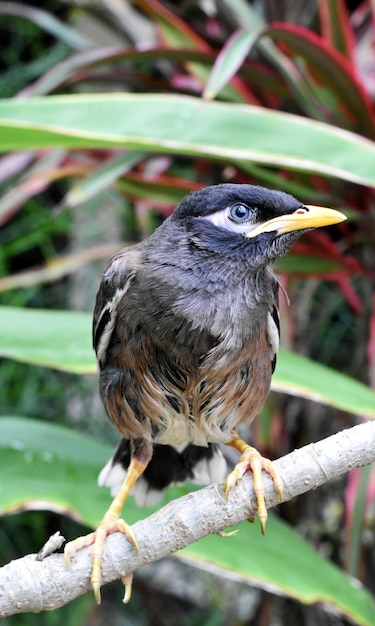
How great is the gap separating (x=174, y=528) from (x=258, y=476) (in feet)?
0.71

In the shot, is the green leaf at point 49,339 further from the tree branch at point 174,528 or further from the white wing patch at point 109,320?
the tree branch at point 174,528

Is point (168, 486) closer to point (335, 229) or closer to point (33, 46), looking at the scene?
point (335, 229)

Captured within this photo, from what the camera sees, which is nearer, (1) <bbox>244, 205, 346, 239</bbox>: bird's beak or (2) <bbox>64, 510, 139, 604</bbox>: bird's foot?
(2) <bbox>64, 510, 139, 604</bbox>: bird's foot

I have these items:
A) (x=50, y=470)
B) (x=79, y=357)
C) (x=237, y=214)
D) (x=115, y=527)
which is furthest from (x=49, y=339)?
(x=237, y=214)

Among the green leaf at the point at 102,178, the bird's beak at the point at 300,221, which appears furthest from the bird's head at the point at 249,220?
the green leaf at the point at 102,178

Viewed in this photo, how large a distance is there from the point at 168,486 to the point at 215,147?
0.85 metres

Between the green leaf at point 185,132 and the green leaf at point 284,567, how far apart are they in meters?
0.88

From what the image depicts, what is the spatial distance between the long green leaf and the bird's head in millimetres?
370

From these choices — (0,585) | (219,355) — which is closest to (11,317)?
(219,355)

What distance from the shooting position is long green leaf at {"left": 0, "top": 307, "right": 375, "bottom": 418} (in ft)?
5.80

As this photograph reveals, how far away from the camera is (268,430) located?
2566 mm

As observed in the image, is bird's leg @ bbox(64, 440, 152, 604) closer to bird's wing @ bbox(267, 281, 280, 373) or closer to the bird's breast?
the bird's breast

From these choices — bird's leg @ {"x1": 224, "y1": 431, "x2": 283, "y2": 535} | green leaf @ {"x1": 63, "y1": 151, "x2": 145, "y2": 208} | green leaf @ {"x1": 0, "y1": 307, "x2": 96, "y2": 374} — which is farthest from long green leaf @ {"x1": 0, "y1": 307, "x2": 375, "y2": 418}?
green leaf @ {"x1": 63, "y1": 151, "x2": 145, "y2": 208}

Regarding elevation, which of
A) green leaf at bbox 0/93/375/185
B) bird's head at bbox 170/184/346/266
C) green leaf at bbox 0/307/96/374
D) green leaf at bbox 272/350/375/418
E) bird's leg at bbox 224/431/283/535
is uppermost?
green leaf at bbox 0/93/375/185
